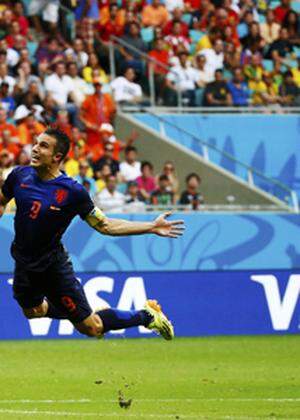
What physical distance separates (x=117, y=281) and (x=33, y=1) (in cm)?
785

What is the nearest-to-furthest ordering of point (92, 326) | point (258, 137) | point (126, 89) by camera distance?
point (92, 326), point (126, 89), point (258, 137)

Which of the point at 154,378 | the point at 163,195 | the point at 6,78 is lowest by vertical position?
the point at 154,378

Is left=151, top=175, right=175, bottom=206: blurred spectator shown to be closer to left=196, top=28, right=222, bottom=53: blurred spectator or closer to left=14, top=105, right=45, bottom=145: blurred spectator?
left=14, top=105, right=45, bottom=145: blurred spectator

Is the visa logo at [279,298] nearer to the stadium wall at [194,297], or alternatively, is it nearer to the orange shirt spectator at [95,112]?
the stadium wall at [194,297]

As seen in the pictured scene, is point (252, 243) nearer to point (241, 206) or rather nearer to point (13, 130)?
point (241, 206)

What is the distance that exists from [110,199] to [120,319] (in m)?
9.52

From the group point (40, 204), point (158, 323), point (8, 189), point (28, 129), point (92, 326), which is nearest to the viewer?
point (40, 204)

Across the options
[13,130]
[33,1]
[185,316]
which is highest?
[33,1]

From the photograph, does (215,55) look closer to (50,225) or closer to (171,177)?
(171,177)

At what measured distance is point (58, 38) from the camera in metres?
23.7

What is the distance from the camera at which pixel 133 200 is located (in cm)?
2153

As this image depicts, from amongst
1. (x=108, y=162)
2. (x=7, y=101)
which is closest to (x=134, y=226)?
(x=108, y=162)

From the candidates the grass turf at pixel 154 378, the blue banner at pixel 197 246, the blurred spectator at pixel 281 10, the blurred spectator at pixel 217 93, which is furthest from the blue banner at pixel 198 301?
the blurred spectator at pixel 281 10

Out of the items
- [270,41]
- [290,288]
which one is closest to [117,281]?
[290,288]
